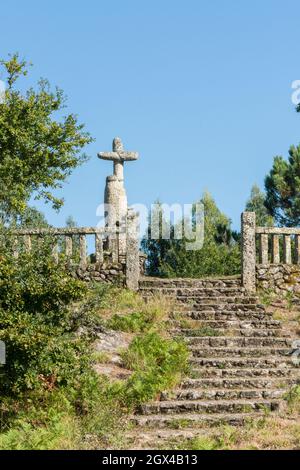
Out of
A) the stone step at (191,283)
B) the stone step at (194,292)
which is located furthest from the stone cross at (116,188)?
the stone step at (194,292)

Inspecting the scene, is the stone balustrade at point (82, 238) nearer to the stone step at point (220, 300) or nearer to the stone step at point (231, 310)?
the stone step at point (220, 300)

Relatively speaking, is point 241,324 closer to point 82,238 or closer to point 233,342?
point 233,342

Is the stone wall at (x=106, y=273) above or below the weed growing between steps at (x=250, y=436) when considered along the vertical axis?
above

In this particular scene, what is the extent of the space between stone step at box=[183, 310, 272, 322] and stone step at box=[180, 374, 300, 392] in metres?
3.70

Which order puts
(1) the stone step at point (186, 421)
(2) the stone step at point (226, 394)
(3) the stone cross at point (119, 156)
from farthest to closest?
Result: (3) the stone cross at point (119, 156) → (2) the stone step at point (226, 394) → (1) the stone step at point (186, 421)

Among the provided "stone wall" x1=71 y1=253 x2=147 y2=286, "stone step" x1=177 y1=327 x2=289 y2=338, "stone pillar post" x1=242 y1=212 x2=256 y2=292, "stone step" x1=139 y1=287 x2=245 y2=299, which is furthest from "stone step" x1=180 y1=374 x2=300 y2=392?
"stone wall" x1=71 y1=253 x2=147 y2=286

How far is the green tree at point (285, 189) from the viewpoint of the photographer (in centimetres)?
4103

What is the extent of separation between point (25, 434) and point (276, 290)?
1124 centimetres

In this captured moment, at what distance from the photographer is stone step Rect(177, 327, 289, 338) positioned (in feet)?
59.8

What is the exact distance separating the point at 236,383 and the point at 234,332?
3018 millimetres

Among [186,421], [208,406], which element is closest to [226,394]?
[208,406]

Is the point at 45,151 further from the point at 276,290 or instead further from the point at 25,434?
the point at 25,434

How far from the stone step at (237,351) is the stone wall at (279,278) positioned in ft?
14.1

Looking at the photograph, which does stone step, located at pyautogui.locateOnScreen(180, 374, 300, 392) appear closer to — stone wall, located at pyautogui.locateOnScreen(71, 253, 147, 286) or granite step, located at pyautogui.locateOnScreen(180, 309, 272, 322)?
granite step, located at pyautogui.locateOnScreen(180, 309, 272, 322)
